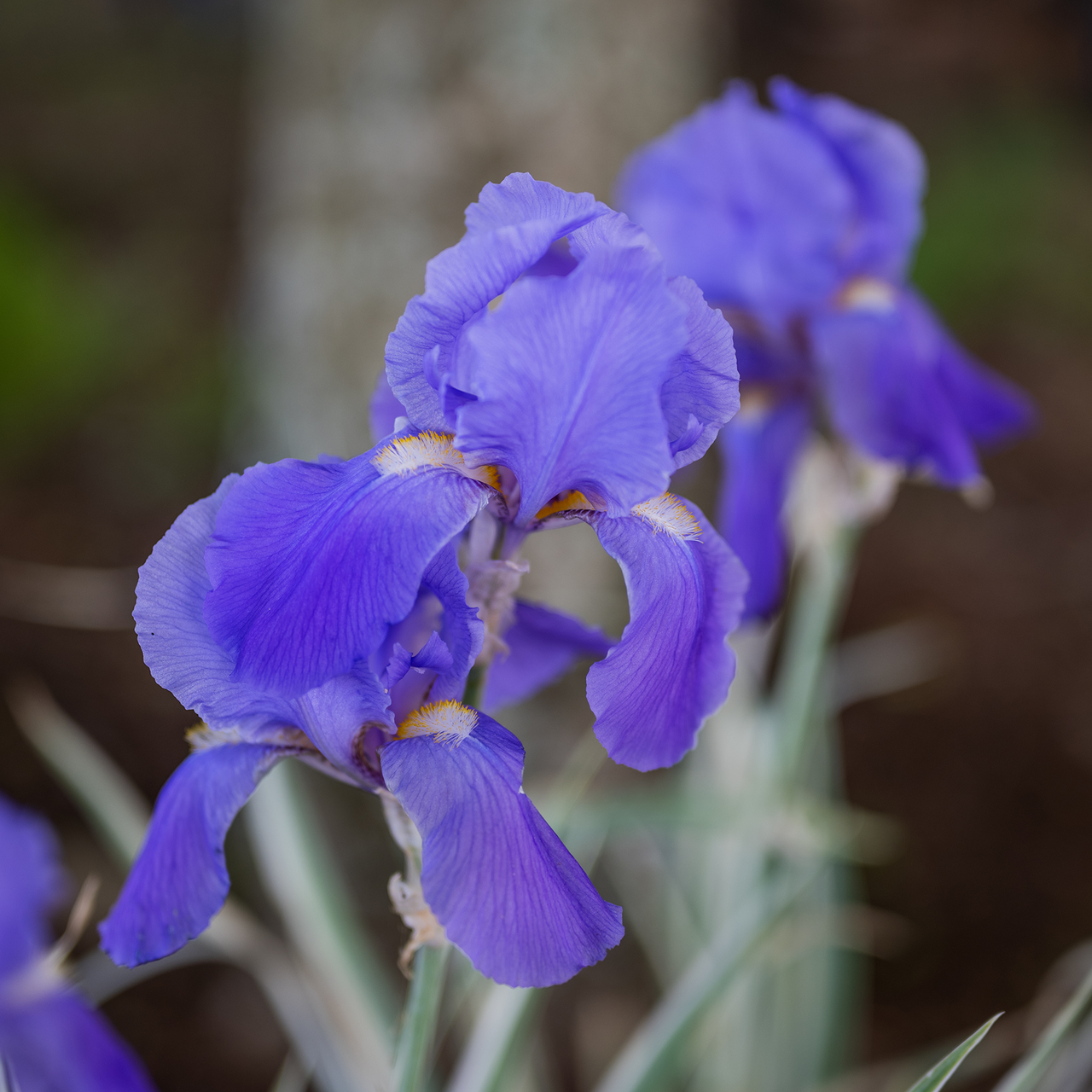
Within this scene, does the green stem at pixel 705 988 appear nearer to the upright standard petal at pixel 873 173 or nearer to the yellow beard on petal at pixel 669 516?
the yellow beard on petal at pixel 669 516

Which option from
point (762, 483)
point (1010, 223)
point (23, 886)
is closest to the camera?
point (23, 886)

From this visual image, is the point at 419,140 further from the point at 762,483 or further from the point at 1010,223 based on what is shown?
the point at 1010,223

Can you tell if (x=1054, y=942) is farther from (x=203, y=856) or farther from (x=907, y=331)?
(x=203, y=856)

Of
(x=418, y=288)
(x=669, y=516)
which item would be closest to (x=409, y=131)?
(x=418, y=288)

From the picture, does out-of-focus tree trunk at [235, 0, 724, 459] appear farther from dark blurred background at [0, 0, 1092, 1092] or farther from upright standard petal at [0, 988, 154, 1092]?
upright standard petal at [0, 988, 154, 1092]

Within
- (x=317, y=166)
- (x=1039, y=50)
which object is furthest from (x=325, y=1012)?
(x=1039, y=50)

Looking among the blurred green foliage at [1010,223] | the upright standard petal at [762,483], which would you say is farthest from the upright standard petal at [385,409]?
the blurred green foliage at [1010,223]
